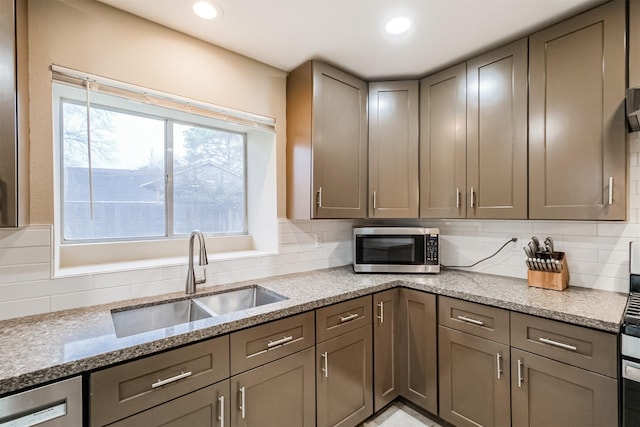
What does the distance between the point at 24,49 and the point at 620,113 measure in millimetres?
2753

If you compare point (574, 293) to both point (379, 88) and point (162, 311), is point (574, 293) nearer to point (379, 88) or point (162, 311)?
point (379, 88)

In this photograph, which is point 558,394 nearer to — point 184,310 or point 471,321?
point 471,321

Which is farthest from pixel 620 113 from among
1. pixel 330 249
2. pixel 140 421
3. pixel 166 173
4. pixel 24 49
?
pixel 24 49

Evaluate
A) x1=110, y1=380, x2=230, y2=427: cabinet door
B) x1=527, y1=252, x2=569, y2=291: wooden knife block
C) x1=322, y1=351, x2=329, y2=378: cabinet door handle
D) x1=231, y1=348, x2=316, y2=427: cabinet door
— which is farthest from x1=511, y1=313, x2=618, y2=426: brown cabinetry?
x1=110, y1=380, x2=230, y2=427: cabinet door

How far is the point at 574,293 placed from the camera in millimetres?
1649

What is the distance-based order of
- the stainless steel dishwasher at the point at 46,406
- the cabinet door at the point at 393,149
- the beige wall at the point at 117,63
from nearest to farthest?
the stainless steel dishwasher at the point at 46,406 → the beige wall at the point at 117,63 → the cabinet door at the point at 393,149

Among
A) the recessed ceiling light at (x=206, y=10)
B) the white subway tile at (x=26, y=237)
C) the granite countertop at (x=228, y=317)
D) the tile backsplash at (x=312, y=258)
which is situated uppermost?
the recessed ceiling light at (x=206, y=10)

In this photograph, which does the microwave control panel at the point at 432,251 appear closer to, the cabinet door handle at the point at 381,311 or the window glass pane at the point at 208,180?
the cabinet door handle at the point at 381,311

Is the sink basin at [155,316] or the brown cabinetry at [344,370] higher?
the sink basin at [155,316]

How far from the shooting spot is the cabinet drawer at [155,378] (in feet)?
3.22

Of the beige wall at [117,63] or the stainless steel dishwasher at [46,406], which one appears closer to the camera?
the stainless steel dishwasher at [46,406]

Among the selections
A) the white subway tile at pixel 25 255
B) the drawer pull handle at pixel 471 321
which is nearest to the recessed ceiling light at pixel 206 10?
the white subway tile at pixel 25 255

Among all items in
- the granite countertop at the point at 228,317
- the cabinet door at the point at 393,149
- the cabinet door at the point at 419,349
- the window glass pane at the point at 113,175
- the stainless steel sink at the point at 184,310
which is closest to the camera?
the granite countertop at the point at 228,317

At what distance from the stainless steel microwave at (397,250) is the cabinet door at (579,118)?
67cm
